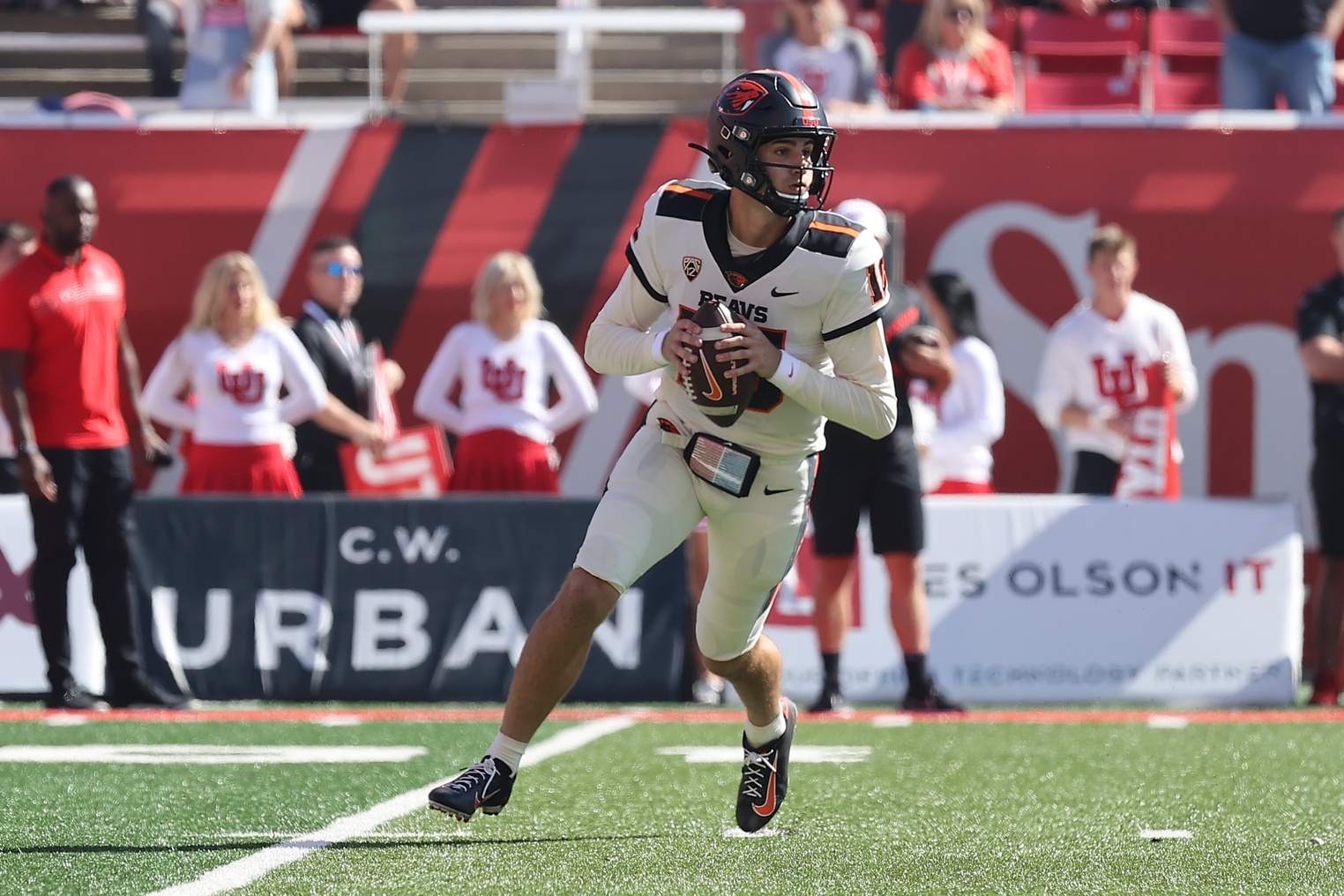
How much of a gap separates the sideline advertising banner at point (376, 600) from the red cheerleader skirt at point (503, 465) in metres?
0.60

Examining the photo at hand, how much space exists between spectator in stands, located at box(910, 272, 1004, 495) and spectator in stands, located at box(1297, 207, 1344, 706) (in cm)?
134

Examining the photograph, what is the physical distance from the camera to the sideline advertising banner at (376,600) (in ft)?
27.2

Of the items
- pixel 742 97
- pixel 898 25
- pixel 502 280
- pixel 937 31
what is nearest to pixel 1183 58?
pixel 898 25

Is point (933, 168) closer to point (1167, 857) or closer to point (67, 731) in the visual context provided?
point (67, 731)

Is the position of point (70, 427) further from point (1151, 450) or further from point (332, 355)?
point (1151, 450)

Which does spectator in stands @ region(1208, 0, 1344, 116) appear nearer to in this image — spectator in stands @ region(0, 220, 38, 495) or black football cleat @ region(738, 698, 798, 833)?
spectator in stands @ region(0, 220, 38, 495)

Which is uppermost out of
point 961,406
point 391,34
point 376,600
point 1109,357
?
point 391,34

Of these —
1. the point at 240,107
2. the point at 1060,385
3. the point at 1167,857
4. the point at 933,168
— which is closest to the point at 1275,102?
the point at 933,168

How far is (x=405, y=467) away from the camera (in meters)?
9.18

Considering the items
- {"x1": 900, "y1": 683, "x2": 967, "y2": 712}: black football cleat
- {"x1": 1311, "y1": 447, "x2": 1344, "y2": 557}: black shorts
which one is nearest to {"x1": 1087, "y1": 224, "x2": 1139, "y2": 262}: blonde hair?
{"x1": 1311, "y1": 447, "x2": 1344, "y2": 557}: black shorts

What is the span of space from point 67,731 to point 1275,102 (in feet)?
23.9

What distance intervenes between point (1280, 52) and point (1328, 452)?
3350 millimetres

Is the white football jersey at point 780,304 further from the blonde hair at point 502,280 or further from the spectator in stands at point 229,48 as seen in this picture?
the spectator in stands at point 229,48

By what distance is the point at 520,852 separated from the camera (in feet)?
14.7
